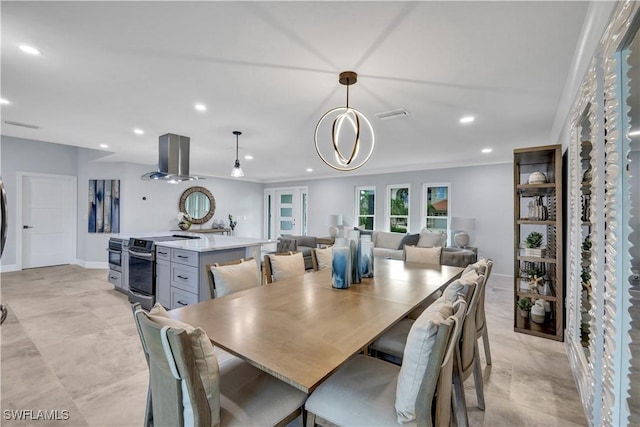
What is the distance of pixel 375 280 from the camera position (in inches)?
92.7

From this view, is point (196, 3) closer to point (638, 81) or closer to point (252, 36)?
point (252, 36)

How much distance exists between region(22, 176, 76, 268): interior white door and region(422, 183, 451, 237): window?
27.0 ft

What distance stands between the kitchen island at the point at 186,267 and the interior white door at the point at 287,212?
551 centimetres

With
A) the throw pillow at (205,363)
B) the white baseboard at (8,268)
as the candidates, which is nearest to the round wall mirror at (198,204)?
the white baseboard at (8,268)

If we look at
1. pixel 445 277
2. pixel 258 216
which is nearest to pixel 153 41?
pixel 445 277

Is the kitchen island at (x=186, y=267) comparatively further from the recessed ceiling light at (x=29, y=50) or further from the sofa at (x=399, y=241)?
the sofa at (x=399, y=241)

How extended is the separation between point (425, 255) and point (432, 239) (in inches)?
112

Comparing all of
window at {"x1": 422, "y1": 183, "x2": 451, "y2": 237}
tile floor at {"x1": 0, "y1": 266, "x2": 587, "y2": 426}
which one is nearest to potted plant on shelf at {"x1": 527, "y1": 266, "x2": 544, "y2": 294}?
tile floor at {"x1": 0, "y1": 266, "x2": 587, "y2": 426}

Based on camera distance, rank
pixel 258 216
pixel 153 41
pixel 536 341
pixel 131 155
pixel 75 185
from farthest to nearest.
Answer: pixel 258 216 → pixel 75 185 → pixel 131 155 → pixel 536 341 → pixel 153 41

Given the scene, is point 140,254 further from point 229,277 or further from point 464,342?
point 464,342

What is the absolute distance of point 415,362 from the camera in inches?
42.1

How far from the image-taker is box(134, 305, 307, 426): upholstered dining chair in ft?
3.22

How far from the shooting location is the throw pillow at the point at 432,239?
5895 millimetres

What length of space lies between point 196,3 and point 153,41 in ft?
1.91
